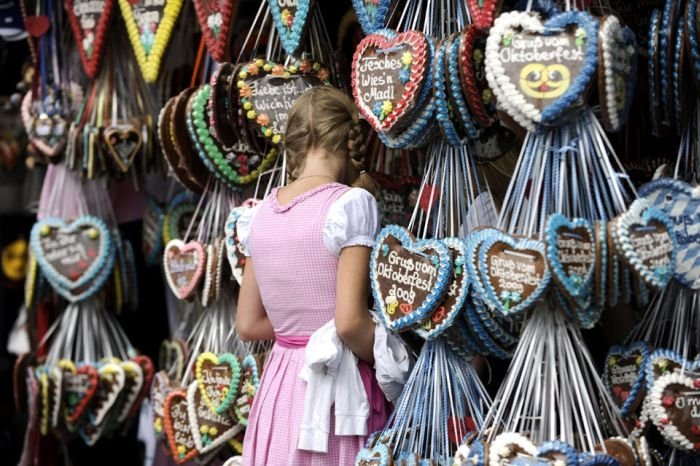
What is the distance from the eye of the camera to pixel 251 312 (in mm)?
2623

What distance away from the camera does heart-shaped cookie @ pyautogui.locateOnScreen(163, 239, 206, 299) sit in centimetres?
308

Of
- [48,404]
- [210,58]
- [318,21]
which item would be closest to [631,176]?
[318,21]

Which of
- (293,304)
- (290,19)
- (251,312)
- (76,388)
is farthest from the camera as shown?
(76,388)

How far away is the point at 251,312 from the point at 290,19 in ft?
2.40

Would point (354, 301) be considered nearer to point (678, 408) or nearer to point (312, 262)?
point (312, 262)

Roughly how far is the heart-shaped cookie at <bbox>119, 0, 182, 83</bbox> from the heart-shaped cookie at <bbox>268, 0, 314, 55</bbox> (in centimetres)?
48

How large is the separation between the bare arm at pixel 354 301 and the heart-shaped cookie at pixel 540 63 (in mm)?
464

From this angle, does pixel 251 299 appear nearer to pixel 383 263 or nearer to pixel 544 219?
pixel 383 263

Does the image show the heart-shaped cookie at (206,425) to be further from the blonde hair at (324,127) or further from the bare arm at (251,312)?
the blonde hair at (324,127)

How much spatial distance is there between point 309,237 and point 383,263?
0.17m

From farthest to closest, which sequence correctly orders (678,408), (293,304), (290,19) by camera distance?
(290,19) → (293,304) → (678,408)

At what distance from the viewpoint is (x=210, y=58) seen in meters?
3.21

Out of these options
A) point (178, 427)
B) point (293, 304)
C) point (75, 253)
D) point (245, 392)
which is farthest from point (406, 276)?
point (75, 253)

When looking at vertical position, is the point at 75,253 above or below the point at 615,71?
below
